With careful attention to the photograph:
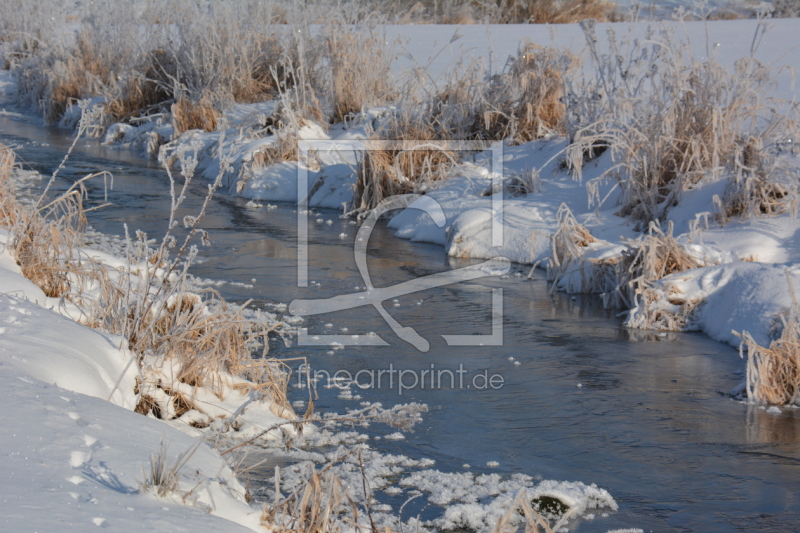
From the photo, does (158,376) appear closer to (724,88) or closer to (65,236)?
(65,236)

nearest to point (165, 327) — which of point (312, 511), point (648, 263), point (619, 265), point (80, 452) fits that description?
point (80, 452)

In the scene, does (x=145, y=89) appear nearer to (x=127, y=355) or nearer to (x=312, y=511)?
(x=127, y=355)

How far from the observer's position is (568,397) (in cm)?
454

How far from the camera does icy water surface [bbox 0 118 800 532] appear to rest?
11.5 ft

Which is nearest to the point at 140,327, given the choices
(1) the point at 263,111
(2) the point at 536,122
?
(2) the point at 536,122

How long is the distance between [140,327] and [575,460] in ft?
6.92

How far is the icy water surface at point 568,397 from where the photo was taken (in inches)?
138

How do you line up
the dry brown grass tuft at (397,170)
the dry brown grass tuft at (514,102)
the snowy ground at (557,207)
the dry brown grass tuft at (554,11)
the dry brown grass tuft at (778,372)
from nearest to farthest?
the dry brown grass tuft at (778,372) → the snowy ground at (557,207) → the dry brown grass tuft at (397,170) → the dry brown grass tuft at (514,102) → the dry brown grass tuft at (554,11)

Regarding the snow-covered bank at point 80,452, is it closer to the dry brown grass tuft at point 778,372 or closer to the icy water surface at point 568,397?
the icy water surface at point 568,397

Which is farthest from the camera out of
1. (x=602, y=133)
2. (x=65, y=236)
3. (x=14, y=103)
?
(x=14, y=103)

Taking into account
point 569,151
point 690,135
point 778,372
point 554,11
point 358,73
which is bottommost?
point 778,372

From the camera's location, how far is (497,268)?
7.41 m

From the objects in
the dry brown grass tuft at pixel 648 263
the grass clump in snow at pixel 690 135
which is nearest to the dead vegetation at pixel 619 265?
the dry brown grass tuft at pixel 648 263

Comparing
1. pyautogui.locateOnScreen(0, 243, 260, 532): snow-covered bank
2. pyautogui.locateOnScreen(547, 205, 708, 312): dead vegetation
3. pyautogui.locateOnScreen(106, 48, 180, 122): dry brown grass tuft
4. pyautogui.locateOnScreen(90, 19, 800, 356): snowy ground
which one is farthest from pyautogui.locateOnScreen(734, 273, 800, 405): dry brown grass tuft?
pyautogui.locateOnScreen(106, 48, 180, 122): dry brown grass tuft
